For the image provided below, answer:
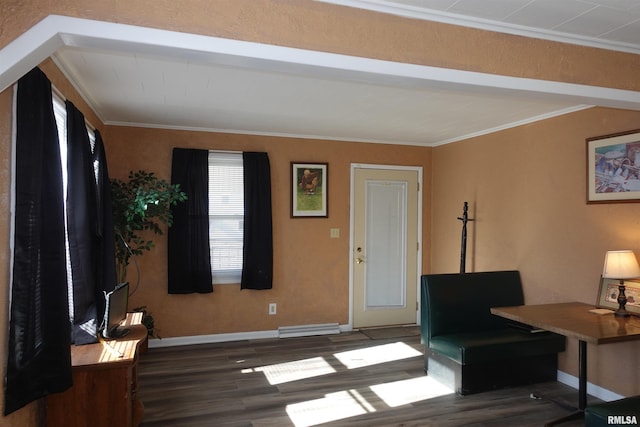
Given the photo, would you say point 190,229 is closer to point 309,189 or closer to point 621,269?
point 309,189

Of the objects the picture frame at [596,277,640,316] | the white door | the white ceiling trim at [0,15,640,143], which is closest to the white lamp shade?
the picture frame at [596,277,640,316]

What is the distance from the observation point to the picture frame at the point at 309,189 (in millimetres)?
5121

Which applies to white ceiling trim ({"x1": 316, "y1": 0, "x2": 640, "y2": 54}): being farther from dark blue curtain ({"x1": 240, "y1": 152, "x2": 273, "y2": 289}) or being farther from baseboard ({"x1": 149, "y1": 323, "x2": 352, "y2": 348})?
baseboard ({"x1": 149, "y1": 323, "x2": 352, "y2": 348})

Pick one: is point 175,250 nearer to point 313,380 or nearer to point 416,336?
point 313,380

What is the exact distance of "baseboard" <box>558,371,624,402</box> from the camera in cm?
335

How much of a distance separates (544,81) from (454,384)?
2461 millimetres

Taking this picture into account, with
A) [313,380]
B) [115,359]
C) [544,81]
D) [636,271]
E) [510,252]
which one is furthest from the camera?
[510,252]

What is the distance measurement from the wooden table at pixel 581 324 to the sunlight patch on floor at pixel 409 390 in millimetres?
861

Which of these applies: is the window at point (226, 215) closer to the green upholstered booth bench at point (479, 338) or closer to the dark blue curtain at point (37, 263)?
the green upholstered booth bench at point (479, 338)

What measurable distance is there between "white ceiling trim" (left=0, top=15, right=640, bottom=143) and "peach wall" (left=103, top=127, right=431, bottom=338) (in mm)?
3027

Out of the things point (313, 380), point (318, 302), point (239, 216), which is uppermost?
point (239, 216)

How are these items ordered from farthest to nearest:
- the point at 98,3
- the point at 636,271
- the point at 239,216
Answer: the point at 239,216
the point at 636,271
the point at 98,3

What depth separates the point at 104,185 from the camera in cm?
366

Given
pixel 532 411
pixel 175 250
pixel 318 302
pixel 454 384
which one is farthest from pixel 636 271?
pixel 175 250
